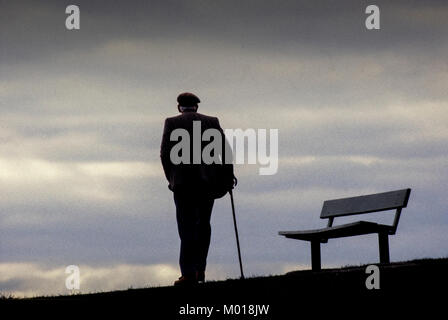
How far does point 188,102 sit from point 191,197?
1.24 metres

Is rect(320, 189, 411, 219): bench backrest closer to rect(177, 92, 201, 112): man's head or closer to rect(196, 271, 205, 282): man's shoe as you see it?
rect(196, 271, 205, 282): man's shoe

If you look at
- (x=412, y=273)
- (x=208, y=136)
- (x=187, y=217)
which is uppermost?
(x=208, y=136)

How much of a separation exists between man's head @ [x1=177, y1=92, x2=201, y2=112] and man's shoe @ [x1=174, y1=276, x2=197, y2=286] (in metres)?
2.17

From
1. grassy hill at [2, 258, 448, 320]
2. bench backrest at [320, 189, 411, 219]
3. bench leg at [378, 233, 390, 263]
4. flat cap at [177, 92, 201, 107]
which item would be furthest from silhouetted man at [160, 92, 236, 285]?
bench backrest at [320, 189, 411, 219]

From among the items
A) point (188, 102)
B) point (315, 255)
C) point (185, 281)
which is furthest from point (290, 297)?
point (315, 255)

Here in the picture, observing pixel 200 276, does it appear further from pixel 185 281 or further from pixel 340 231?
pixel 340 231

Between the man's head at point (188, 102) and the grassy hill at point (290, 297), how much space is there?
2347 mm

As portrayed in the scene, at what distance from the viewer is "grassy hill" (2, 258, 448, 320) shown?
932 centimetres
